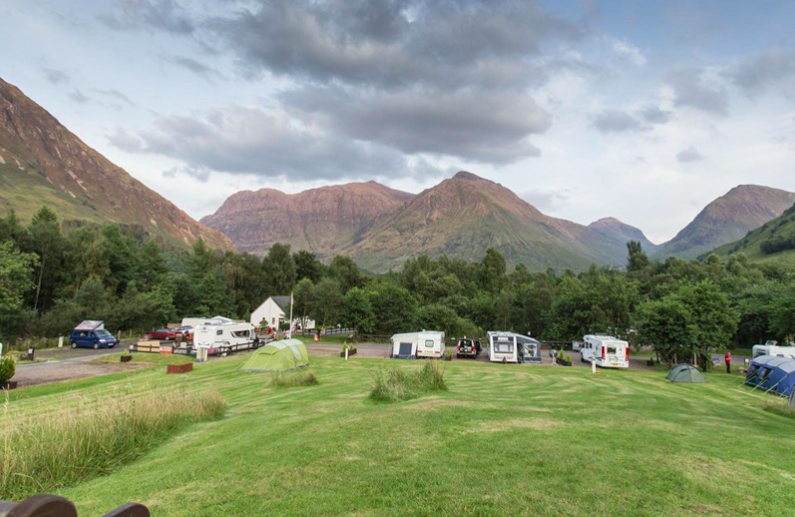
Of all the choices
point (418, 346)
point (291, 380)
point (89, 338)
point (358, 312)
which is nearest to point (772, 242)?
point (358, 312)

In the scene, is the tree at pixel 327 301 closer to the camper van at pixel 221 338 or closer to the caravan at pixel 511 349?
the camper van at pixel 221 338

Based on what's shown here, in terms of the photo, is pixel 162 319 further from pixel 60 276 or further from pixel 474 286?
pixel 474 286

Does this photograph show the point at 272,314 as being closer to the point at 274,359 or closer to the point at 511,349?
the point at 511,349

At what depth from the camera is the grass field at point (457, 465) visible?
17.0ft

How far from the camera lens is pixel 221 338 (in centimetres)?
3797

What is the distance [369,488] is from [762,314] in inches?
2389

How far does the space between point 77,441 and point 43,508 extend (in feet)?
23.7

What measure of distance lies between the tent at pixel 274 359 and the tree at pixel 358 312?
1058 inches

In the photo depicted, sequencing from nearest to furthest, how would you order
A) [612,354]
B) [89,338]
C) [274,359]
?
1. [274,359]
2. [612,354]
3. [89,338]

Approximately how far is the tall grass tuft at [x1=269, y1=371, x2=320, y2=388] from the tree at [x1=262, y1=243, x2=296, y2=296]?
236 ft

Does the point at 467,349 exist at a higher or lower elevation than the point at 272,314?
lower

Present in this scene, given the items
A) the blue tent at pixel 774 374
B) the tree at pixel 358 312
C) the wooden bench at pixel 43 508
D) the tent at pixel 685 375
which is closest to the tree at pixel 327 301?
the tree at pixel 358 312

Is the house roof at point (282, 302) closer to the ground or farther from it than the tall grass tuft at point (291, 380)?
farther from it

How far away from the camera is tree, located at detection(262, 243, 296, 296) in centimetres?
8903
